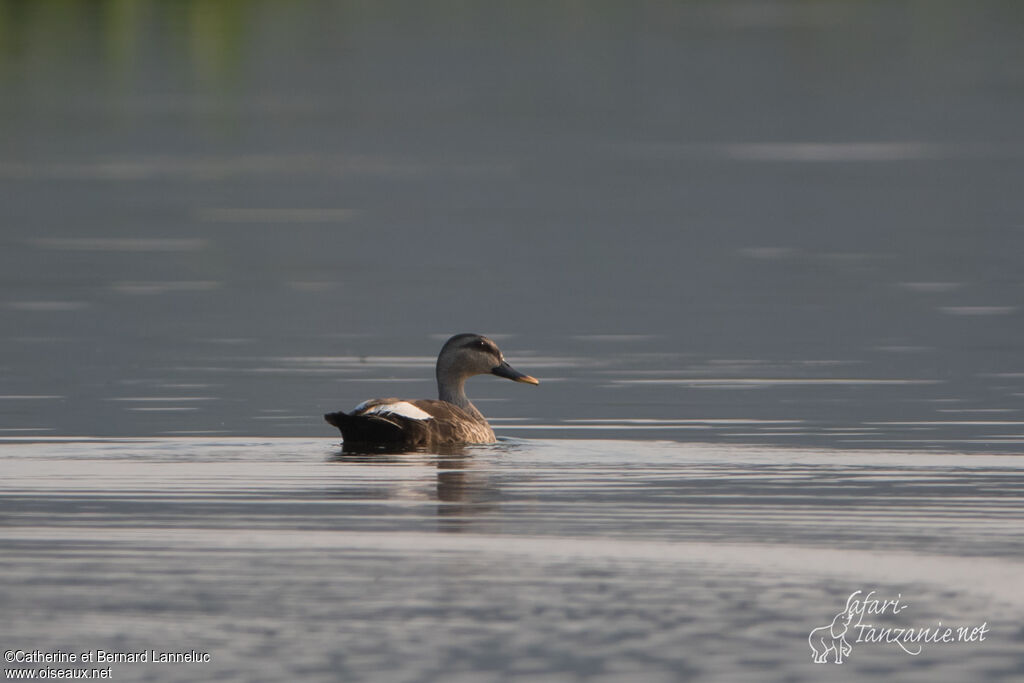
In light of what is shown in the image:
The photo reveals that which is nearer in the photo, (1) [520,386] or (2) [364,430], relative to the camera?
(2) [364,430]

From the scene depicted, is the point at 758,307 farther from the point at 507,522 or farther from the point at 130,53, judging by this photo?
the point at 130,53

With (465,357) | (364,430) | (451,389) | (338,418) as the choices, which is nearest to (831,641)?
(338,418)

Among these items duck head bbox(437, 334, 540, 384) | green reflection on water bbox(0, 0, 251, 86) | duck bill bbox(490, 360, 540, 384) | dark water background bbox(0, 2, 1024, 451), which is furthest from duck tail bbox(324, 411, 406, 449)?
green reflection on water bbox(0, 0, 251, 86)

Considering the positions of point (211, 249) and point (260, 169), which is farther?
point (260, 169)

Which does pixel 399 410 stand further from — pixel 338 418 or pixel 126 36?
pixel 126 36

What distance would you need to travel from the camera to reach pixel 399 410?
1522 cm

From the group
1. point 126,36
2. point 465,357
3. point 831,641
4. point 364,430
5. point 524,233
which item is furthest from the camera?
point 126,36

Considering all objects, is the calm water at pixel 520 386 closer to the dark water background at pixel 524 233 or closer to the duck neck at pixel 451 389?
the dark water background at pixel 524 233

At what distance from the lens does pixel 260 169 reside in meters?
43.8

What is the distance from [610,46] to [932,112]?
2267 centimetres

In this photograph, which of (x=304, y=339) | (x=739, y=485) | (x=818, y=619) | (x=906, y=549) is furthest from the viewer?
(x=304, y=339)

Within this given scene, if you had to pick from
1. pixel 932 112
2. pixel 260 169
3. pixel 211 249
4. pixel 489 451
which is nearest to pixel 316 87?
pixel 932 112

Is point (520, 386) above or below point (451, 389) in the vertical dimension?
above

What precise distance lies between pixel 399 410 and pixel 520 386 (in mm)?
4945
